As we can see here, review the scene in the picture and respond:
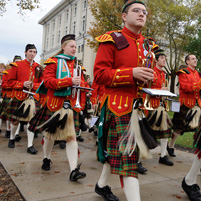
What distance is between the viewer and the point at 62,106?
3.89 metres

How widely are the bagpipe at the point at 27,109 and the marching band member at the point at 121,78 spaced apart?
317 cm

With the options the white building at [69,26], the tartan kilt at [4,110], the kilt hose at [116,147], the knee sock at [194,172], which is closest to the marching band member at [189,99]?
the knee sock at [194,172]

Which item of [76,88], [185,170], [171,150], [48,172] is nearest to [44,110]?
[76,88]

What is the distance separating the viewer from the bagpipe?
213 inches

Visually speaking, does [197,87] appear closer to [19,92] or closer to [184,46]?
[19,92]

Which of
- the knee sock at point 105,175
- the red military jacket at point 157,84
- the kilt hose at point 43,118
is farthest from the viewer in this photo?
the red military jacket at point 157,84

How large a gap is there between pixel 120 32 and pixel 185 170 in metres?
3.01

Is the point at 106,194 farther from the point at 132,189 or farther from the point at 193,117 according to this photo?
the point at 193,117

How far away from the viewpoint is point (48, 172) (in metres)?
4.04

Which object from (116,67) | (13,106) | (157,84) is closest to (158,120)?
(157,84)

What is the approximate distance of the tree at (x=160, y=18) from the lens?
19.3m

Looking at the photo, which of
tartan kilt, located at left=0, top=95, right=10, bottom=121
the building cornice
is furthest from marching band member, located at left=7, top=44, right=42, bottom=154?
the building cornice

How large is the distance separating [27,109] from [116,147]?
11.6 feet

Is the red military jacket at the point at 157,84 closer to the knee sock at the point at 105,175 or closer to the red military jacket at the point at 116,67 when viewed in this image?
the knee sock at the point at 105,175
